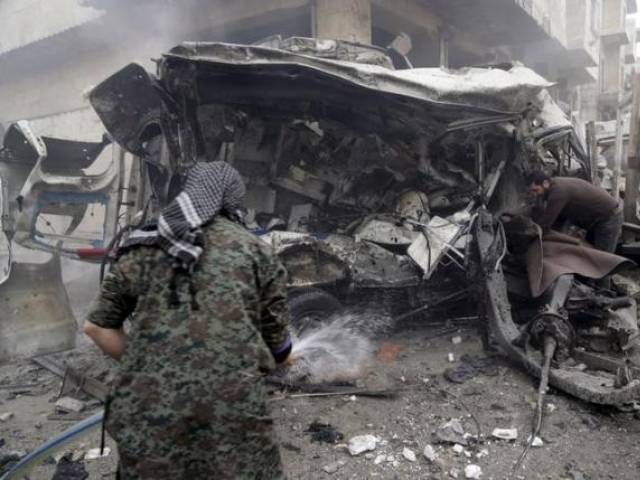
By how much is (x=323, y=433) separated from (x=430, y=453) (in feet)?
2.32

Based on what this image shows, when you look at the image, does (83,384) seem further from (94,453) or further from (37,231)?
(37,231)

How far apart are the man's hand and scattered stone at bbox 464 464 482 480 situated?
2.03 meters

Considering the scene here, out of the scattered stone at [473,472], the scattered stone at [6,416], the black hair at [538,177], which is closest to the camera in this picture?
the scattered stone at [473,472]

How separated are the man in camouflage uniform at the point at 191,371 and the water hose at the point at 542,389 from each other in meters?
1.88

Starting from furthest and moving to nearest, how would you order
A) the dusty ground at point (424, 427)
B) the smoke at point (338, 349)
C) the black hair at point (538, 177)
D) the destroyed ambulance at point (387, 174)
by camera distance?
the black hair at point (538, 177)
the destroyed ambulance at point (387, 174)
the smoke at point (338, 349)
the dusty ground at point (424, 427)

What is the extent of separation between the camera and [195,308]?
161 centimetres

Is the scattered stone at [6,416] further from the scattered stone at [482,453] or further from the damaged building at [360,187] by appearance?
the scattered stone at [482,453]

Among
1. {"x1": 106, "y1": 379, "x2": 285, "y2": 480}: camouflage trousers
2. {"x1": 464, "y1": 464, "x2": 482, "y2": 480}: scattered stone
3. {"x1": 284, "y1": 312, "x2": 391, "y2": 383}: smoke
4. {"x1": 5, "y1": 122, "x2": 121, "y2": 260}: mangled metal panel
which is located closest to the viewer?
{"x1": 106, "y1": 379, "x2": 285, "y2": 480}: camouflage trousers

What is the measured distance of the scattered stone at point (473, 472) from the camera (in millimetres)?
2689

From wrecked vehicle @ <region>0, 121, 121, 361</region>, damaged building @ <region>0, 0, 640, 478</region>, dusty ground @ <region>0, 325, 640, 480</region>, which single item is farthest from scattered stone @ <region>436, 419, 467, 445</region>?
wrecked vehicle @ <region>0, 121, 121, 361</region>

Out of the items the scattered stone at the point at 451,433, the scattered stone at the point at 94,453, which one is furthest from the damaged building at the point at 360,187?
the scattered stone at the point at 94,453

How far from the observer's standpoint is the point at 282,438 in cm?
320

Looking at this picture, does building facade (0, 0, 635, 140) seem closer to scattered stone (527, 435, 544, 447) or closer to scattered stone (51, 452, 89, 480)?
scattered stone (527, 435, 544, 447)

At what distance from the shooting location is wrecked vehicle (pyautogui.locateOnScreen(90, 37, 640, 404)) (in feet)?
13.9
